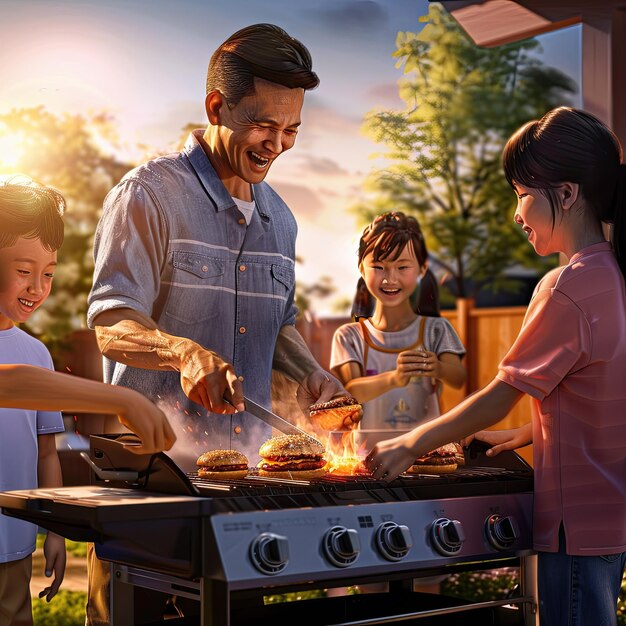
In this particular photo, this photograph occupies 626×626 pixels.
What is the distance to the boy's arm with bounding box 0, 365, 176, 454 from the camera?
2135 millimetres

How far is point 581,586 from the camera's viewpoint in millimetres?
2408

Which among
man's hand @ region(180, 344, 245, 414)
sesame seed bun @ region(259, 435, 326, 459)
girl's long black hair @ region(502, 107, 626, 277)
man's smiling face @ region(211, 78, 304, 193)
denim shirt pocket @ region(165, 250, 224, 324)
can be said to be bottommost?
sesame seed bun @ region(259, 435, 326, 459)

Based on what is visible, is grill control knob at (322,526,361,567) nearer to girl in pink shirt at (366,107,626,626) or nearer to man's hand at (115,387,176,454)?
girl in pink shirt at (366,107,626,626)

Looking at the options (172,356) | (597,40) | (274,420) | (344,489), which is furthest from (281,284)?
(597,40)

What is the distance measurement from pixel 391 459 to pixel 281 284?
1.07 m

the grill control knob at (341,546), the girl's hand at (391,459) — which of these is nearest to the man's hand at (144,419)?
the grill control knob at (341,546)

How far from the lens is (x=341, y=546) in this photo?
2166 mm

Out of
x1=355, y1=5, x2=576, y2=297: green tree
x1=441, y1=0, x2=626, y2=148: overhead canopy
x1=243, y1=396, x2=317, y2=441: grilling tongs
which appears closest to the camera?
x1=243, y1=396, x2=317, y2=441: grilling tongs

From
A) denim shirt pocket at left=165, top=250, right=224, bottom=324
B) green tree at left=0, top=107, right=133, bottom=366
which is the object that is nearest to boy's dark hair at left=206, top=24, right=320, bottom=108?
denim shirt pocket at left=165, top=250, right=224, bottom=324

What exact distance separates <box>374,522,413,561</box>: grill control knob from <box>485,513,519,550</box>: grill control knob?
0.29 meters

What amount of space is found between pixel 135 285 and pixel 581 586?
1465 millimetres

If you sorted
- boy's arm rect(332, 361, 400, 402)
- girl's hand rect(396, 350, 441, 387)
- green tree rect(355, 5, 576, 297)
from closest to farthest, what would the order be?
1. girl's hand rect(396, 350, 441, 387)
2. boy's arm rect(332, 361, 400, 402)
3. green tree rect(355, 5, 576, 297)

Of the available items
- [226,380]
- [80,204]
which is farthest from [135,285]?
[80,204]

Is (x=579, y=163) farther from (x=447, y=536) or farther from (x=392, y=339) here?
(x=392, y=339)
